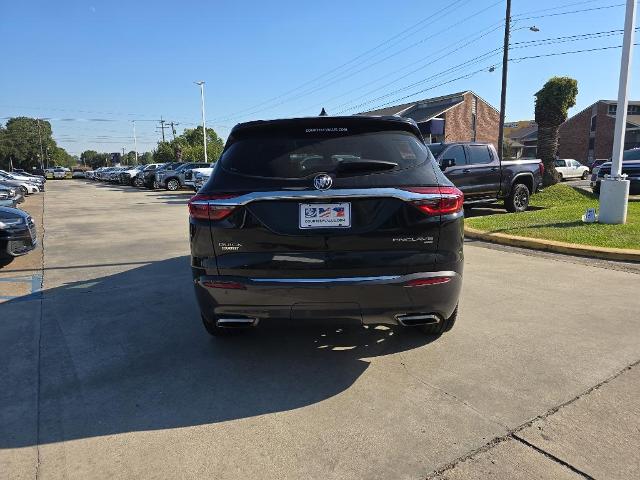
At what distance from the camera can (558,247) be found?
7.55 metres

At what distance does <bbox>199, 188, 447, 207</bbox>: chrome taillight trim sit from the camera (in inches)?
113

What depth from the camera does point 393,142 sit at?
3.25m

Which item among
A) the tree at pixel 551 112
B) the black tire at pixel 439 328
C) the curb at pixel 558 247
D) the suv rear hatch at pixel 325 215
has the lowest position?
the black tire at pixel 439 328

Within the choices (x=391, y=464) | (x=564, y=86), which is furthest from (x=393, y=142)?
(x=564, y=86)

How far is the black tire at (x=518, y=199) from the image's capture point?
12633 mm

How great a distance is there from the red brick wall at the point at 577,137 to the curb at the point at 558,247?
186ft

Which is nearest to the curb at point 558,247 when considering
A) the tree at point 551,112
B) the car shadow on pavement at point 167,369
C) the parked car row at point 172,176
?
the car shadow on pavement at point 167,369

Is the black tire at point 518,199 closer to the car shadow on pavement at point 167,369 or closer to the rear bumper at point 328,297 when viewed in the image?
the car shadow on pavement at point 167,369

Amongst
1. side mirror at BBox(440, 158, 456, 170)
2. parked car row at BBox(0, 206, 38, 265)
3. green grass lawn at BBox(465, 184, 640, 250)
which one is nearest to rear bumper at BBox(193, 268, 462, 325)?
parked car row at BBox(0, 206, 38, 265)

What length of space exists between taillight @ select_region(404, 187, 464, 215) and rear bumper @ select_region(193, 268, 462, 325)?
1.34ft

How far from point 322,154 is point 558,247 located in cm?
595

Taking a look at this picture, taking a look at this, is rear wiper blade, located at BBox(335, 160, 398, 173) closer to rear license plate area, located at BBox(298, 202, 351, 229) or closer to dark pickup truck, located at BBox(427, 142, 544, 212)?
rear license plate area, located at BBox(298, 202, 351, 229)

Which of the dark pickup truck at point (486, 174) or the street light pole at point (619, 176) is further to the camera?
the dark pickup truck at point (486, 174)

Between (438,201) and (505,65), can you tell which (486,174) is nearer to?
(438,201)
